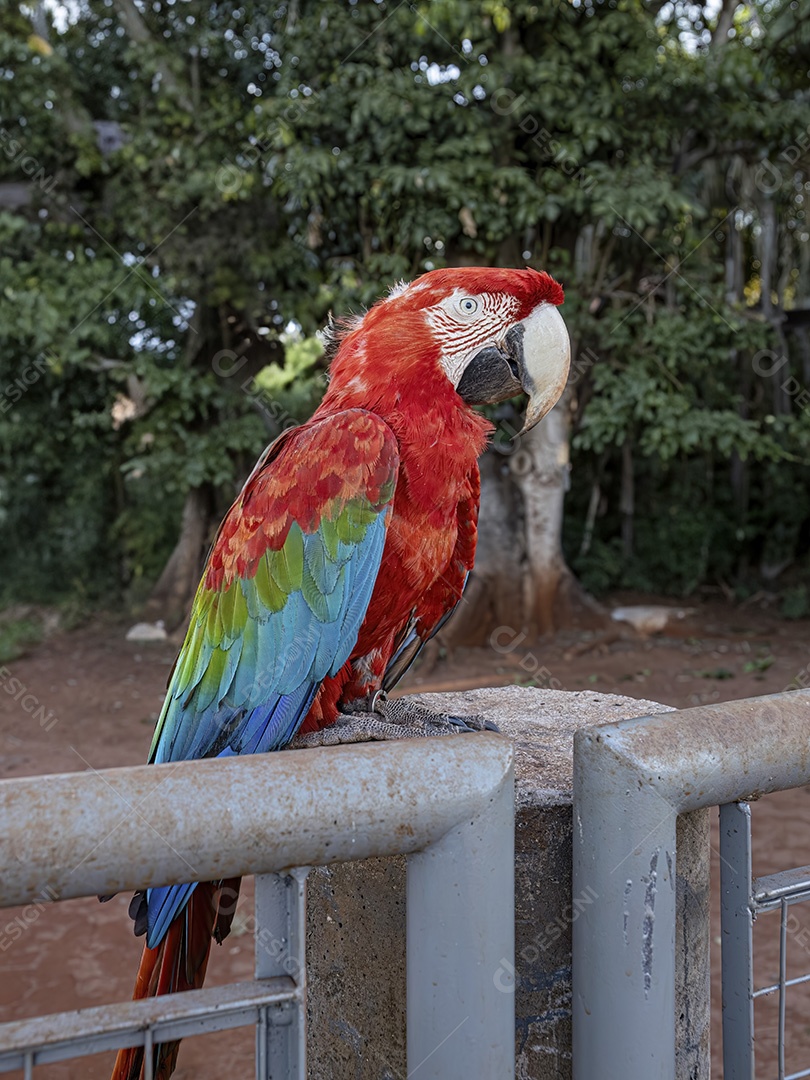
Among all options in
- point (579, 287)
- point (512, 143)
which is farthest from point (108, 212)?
point (579, 287)

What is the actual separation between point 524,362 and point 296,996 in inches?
46.2

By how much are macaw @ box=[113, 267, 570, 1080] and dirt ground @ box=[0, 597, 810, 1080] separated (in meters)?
0.84

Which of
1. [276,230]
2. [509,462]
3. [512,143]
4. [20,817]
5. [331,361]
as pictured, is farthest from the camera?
[509,462]

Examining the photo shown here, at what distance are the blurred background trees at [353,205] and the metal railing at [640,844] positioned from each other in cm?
502

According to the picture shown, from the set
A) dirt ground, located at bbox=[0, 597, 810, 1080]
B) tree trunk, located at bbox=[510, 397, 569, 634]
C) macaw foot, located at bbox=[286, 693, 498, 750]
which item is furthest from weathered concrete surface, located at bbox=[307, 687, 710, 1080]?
tree trunk, located at bbox=[510, 397, 569, 634]

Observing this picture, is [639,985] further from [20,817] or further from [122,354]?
[122,354]

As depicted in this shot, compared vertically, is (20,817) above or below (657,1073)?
above

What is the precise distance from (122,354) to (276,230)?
174 centimetres

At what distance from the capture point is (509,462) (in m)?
7.22

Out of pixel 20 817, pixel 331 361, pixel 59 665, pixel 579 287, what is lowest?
pixel 59 665

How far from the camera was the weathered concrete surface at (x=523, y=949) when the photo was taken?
3.87ft

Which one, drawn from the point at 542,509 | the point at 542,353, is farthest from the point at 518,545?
the point at 542,353

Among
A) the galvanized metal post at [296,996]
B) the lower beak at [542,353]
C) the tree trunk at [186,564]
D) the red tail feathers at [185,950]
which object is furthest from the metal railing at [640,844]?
the tree trunk at [186,564]

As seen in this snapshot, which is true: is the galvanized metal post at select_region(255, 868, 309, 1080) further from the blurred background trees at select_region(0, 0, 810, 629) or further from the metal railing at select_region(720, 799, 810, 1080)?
the blurred background trees at select_region(0, 0, 810, 629)
